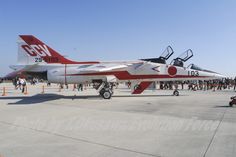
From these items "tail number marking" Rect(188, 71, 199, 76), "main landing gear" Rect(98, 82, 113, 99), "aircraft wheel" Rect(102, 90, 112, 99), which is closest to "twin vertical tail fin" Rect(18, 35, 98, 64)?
"main landing gear" Rect(98, 82, 113, 99)

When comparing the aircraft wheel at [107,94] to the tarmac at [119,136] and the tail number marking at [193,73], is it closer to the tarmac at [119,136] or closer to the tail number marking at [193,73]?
the tail number marking at [193,73]

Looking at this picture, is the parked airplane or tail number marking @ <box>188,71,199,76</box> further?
tail number marking @ <box>188,71,199,76</box>

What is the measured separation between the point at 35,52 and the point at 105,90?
219 inches

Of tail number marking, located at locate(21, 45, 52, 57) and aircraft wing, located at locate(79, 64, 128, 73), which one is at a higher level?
tail number marking, located at locate(21, 45, 52, 57)

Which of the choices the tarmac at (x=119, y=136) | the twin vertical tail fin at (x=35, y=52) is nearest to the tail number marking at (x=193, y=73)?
the twin vertical tail fin at (x=35, y=52)

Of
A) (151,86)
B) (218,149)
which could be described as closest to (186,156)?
(218,149)

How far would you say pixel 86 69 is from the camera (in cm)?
1609

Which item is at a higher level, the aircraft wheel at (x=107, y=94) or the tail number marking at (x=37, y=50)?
the tail number marking at (x=37, y=50)

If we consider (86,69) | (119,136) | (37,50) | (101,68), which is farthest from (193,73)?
(119,136)

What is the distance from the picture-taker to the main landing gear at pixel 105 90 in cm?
1603

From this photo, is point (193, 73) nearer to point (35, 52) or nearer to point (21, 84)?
point (35, 52)

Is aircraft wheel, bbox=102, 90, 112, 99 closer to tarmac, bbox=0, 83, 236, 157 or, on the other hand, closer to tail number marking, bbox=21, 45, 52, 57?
tail number marking, bbox=21, 45, 52, 57

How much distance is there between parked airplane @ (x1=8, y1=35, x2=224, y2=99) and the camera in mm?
16328

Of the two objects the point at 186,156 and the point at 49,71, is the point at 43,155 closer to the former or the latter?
the point at 186,156
